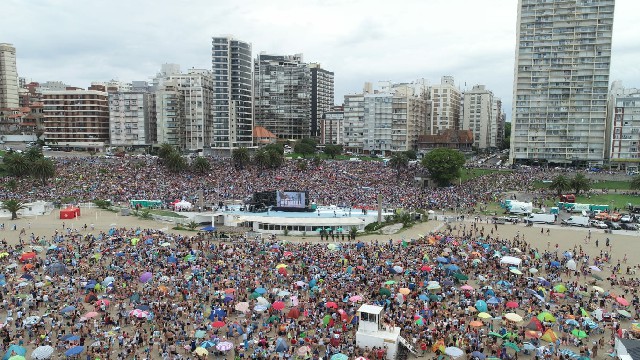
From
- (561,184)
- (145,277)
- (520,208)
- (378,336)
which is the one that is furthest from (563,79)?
(145,277)

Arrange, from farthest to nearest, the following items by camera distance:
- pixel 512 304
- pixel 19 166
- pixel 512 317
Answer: pixel 19 166 → pixel 512 304 → pixel 512 317

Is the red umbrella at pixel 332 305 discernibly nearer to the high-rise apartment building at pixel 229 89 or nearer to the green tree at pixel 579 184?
the green tree at pixel 579 184

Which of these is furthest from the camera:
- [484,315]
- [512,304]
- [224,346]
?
[512,304]

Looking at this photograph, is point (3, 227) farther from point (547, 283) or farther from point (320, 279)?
point (547, 283)

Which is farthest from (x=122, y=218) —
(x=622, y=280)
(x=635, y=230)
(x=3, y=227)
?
(x=635, y=230)

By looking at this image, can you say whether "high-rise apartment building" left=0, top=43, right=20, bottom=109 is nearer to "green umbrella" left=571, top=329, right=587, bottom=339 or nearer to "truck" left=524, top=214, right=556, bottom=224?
"truck" left=524, top=214, right=556, bottom=224

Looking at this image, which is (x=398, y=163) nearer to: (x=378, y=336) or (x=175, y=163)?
(x=175, y=163)
